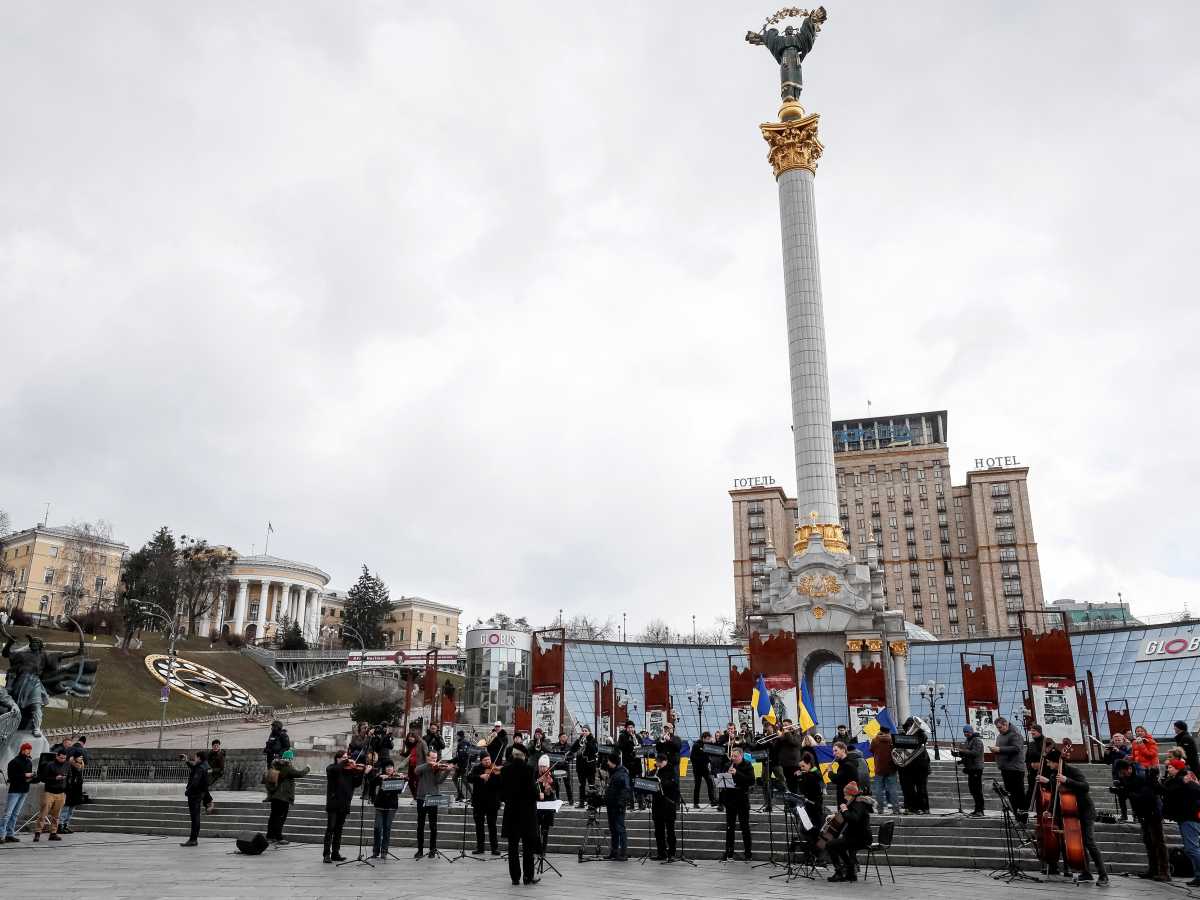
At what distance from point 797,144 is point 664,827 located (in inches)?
1735

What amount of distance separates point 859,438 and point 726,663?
2559 inches

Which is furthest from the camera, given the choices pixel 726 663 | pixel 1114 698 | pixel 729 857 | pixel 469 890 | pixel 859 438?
pixel 859 438

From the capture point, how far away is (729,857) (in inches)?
613

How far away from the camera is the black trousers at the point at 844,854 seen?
1305cm

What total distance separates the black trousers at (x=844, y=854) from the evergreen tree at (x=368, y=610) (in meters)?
94.5

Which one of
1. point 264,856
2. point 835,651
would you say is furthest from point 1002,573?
point 264,856

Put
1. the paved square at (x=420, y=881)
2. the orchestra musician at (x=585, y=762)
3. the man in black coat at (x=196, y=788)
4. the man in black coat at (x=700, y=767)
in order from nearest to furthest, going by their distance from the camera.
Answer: the paved square at (x=420, y=881)
the man in black coat at (x=196, y=788)
the man in black coat at (x=700, y=767)
the orchestra musician at (x=585, y=762)

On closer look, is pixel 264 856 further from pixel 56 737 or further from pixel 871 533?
pixel 871 533

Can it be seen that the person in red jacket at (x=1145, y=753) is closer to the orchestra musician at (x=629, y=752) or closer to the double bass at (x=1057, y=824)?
the double bass at (x=1057, y=824)

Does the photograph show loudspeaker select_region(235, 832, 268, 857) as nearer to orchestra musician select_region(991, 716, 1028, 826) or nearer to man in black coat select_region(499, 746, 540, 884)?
man in black coat select_region(499, 746, 540, 884)

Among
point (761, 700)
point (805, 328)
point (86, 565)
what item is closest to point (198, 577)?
point (86, 565)

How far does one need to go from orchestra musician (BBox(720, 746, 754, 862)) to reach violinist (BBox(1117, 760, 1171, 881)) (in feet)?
18.7

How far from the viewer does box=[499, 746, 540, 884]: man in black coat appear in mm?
11922

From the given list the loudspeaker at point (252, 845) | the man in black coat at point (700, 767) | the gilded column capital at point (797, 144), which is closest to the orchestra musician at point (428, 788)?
the loudspeaker at point (252, 845)
